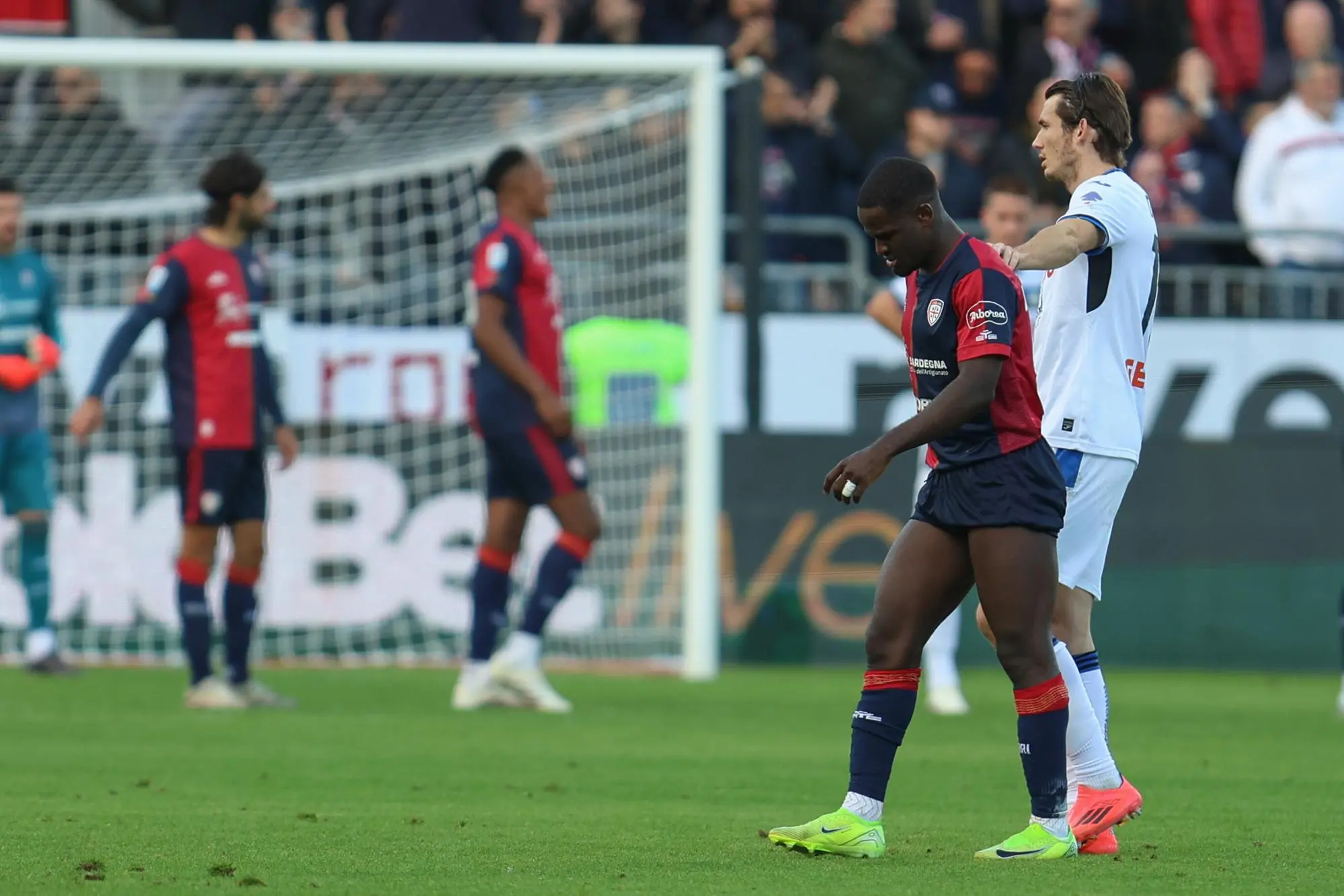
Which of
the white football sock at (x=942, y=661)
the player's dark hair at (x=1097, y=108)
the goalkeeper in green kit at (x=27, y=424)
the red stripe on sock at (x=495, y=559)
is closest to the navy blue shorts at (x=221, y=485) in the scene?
the red stripe on sock at (x=495, y=559)

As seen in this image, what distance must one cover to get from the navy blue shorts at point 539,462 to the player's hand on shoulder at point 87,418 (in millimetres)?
1656

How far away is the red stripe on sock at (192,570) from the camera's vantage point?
31.4 feet

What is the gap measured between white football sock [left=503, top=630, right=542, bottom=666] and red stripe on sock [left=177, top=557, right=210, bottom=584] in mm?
1382

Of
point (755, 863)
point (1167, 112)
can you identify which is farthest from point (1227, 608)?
point (755, 863)

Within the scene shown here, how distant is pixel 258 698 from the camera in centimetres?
962

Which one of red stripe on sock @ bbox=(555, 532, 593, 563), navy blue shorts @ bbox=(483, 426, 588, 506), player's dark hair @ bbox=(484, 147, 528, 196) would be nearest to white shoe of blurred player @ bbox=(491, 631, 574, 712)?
red stripe on sock @ bbox=(555, 532, 593, 563)

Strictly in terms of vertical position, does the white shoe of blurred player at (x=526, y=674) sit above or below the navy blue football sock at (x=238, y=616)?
below

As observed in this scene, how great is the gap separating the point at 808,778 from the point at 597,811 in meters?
1.15

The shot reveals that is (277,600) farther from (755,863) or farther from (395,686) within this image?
(755,863)

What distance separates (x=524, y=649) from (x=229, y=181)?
240 centimetres

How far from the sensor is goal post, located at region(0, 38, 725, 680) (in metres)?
12.2

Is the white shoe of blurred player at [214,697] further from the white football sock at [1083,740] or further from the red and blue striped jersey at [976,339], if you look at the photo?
the red and blue striped jersey at [976,339]

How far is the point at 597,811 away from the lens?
621cm

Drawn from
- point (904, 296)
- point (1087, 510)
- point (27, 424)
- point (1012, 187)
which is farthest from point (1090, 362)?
point (27, 424)
